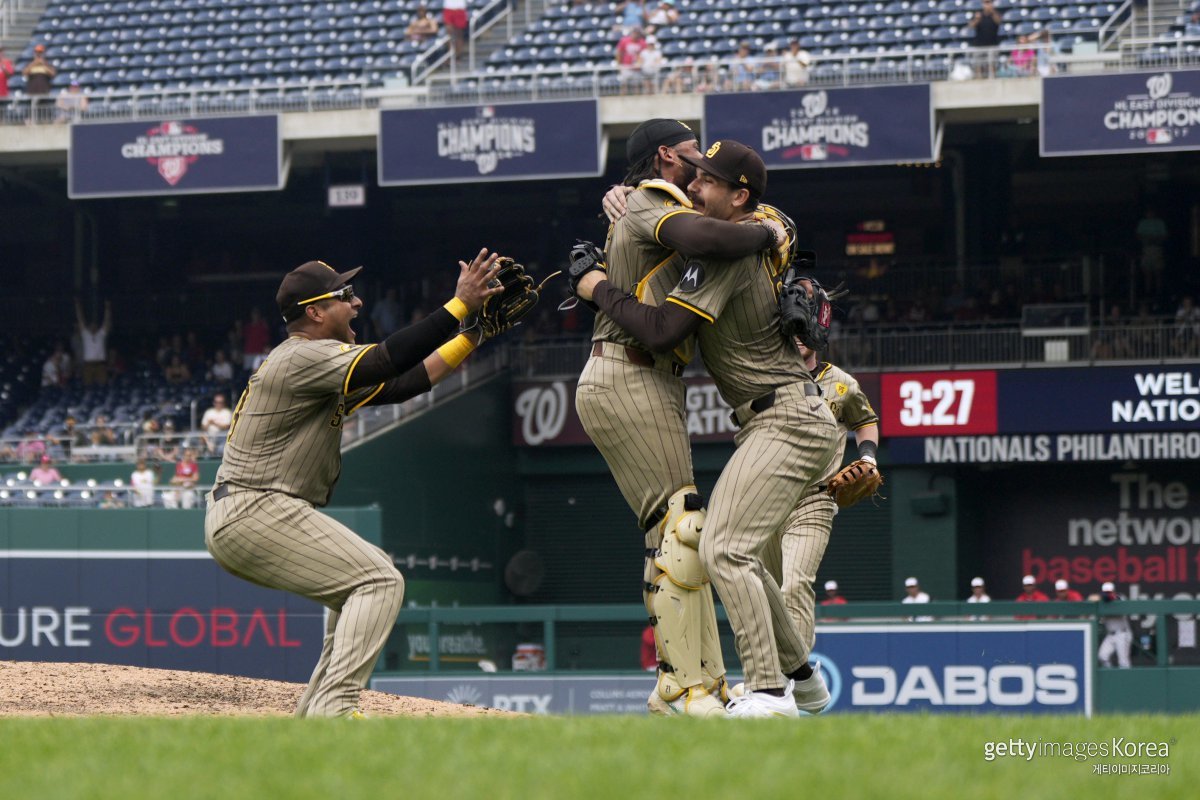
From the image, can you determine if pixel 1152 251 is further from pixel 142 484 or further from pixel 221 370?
pixel 142 484

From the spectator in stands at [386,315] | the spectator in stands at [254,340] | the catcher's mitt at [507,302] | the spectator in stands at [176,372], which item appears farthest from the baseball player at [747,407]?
the spectator in stands at [176,372]

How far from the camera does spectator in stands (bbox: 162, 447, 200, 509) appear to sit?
1897 centimetres

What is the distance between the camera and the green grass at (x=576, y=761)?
4074 millimetres

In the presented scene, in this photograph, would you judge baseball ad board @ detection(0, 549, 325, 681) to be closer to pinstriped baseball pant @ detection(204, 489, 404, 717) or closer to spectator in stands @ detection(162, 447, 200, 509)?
spectator in stands @ detection(162, 447, 200, 509)

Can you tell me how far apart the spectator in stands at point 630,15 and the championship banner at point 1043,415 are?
5.96m

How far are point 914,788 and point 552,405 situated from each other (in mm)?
18901

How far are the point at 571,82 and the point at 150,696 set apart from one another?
13.3 metres

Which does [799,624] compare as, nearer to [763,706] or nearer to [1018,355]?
[763,706]

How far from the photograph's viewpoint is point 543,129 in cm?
2133

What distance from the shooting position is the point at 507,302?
23.0 ft

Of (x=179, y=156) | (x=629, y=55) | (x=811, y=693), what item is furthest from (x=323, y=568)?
(x=179, y=156)

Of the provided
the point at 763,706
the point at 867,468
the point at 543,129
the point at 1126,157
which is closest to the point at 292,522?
the point at 763,706

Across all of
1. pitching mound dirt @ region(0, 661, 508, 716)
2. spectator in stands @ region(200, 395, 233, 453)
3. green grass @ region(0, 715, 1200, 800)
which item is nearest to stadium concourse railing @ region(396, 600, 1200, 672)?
spectator in stands @ region(200, 395, 233, 453)

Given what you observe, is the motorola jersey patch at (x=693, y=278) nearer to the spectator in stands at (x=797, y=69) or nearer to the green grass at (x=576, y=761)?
the green grass at (x=576, y=761)
